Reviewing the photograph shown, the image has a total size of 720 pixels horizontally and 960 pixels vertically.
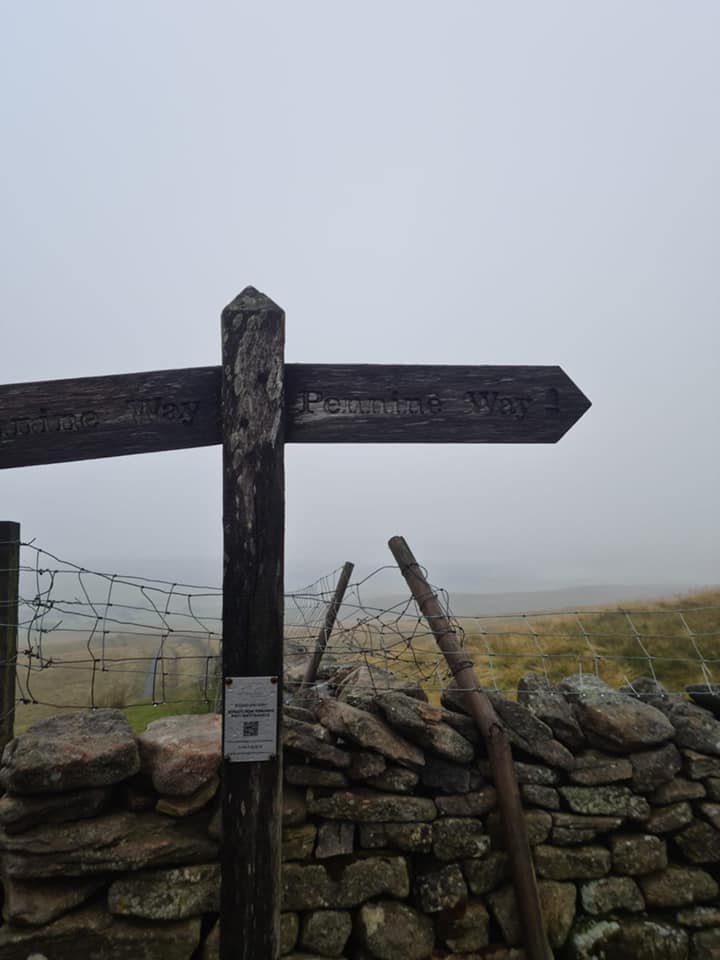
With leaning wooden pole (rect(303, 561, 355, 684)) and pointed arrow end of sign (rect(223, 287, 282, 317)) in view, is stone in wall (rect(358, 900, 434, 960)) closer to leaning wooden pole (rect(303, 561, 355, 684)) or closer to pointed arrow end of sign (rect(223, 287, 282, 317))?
leaning wooden pole (rect(303, 561, 355, 684))

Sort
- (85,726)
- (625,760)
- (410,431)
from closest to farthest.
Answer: (410,431)
(85,726)
(625,760)

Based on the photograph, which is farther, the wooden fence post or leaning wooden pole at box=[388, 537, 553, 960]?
the wooden fence post

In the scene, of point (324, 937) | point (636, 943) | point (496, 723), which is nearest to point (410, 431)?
point (496, 723)

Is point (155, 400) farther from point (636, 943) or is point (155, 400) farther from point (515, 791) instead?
point (636, 943)

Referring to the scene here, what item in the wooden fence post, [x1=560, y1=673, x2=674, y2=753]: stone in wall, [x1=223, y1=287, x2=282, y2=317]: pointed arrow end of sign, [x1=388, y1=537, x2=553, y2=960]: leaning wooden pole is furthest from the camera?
[x1=560, y1=673, x2=674, y2=753]: stone in wall

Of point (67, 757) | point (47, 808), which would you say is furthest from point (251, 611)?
point (47, 808)

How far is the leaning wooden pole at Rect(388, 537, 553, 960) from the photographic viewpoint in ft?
11.2

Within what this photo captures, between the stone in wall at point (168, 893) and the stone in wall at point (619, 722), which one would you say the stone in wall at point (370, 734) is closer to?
the stone in wall at point (168, 893)

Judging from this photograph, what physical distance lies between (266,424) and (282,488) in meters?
0.35

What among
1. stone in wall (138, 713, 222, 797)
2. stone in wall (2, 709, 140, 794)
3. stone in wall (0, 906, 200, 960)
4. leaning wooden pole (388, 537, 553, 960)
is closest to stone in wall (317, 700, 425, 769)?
leaning wooden pole (388, 537, 553, 960)

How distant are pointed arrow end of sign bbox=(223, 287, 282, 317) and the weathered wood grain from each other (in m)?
0.34

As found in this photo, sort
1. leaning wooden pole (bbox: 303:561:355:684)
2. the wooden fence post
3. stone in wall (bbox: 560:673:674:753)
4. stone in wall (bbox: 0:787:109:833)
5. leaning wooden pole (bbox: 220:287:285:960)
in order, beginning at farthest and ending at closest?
leaning wooden pole (bbox: 303:561:355:684)
stone in wall (bbox: 560:673:674:753)
the wooden fence post
stone in wall (bbox: 0:787:109:833)
leaning wooden pole (bbox: 220:287:285:960)

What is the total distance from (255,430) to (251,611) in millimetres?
950

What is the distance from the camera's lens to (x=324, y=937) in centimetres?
330
